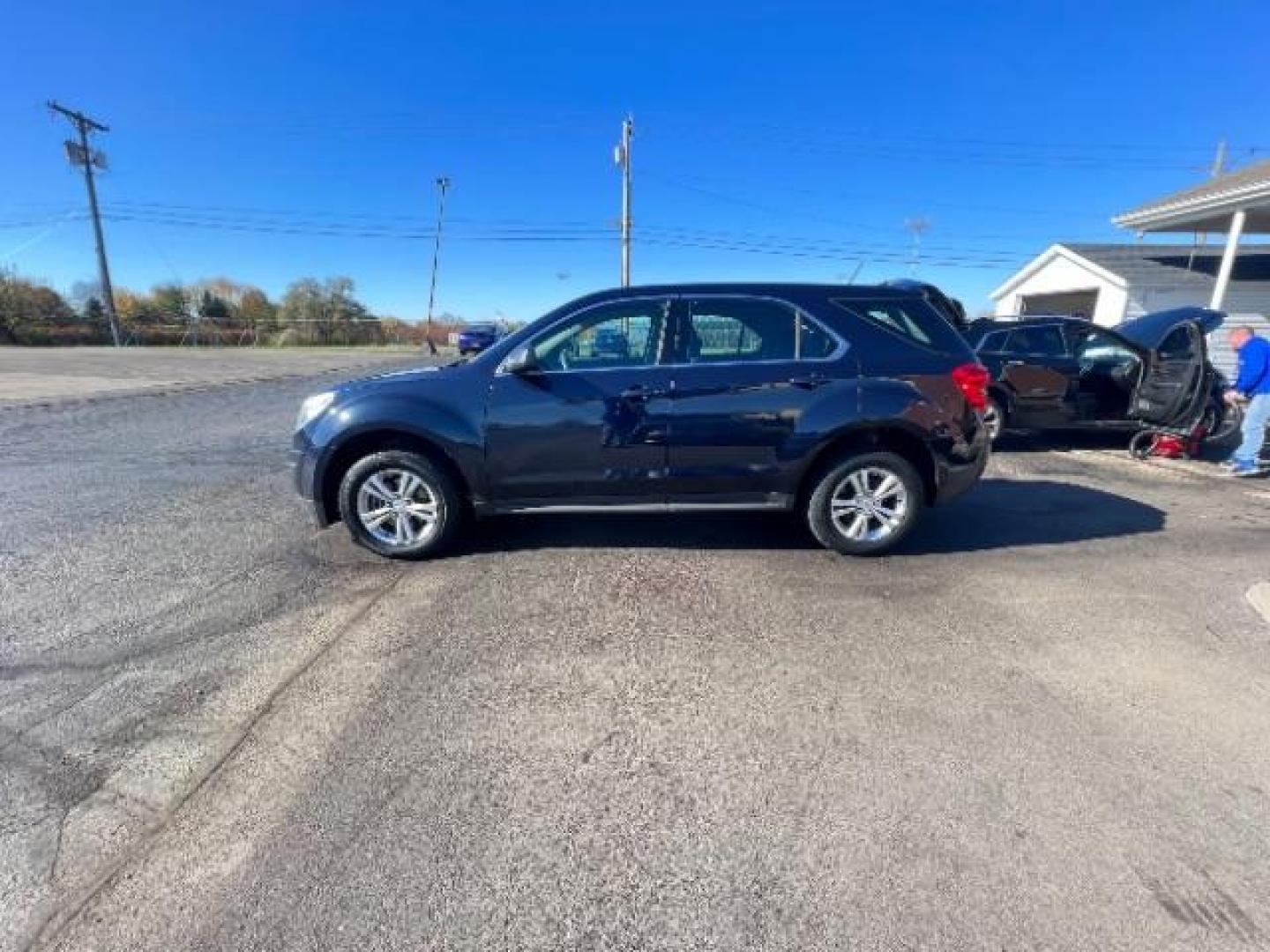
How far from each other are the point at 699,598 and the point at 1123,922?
2.18 meters

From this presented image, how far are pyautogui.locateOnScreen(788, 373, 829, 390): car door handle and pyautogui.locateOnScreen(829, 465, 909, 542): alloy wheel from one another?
2.24 ft

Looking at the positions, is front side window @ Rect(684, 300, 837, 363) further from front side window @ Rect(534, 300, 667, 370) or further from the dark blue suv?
front side window @ Rect(534, 300, 667, 370)

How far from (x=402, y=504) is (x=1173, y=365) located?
8766 mm

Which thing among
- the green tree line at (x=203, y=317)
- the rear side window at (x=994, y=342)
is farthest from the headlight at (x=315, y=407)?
the green tree line at (x=203, y=317)

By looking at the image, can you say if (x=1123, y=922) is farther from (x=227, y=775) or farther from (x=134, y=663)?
(x=134, y=663)

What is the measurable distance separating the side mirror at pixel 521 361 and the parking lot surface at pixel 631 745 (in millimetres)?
1248

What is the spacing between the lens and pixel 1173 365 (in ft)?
24.0

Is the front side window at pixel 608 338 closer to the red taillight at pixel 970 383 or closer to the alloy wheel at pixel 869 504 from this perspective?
the alloy wheel at pixel 869 504

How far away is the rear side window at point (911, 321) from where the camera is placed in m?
4.11

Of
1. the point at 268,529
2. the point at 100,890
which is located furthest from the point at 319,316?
the point at 100,890

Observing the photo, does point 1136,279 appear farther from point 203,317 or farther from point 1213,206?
point 203,317

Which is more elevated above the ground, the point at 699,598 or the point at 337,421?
the point at 337,421

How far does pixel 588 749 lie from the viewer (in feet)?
7.61

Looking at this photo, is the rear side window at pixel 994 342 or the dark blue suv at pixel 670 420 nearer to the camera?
the dark blue suv at pixel 670 420
